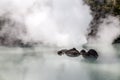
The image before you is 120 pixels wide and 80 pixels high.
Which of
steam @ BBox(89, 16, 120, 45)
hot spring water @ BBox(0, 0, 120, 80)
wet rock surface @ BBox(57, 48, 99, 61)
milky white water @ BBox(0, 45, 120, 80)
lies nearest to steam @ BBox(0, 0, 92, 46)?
hot spring water @ BBox(0, 0, 120, 80)

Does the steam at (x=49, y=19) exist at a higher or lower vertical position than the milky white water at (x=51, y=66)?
higher

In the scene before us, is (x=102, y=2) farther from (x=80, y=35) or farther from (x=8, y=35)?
(x=8, y=35)

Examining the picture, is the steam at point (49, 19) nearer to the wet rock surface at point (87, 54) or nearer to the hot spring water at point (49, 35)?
the hot spring water at point (49, 35)

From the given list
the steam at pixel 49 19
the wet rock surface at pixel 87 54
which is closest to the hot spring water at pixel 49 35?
the steam at pixel 49 19

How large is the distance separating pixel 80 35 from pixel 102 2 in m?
8.26

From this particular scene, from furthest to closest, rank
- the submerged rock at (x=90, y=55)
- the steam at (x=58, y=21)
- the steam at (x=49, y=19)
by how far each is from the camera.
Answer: the steam at (x=49, y=19) < the steam at (x=58, y=21) < the submerged rock at (x=90, y=55)

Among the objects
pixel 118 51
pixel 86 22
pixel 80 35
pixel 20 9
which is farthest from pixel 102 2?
pixel 118 51

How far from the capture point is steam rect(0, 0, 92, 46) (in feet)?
130

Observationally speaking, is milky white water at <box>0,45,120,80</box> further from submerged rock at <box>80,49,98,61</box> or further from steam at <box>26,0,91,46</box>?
steam at <box>26,0,91,46</box>

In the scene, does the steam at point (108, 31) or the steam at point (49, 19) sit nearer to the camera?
the steam at point (49, 19)

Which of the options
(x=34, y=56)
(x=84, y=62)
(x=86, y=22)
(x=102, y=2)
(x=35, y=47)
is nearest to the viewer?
(x=84, y=62)

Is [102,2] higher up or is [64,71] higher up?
[102,2]

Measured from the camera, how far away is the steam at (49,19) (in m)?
39.5

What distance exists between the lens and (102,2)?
151 feet
